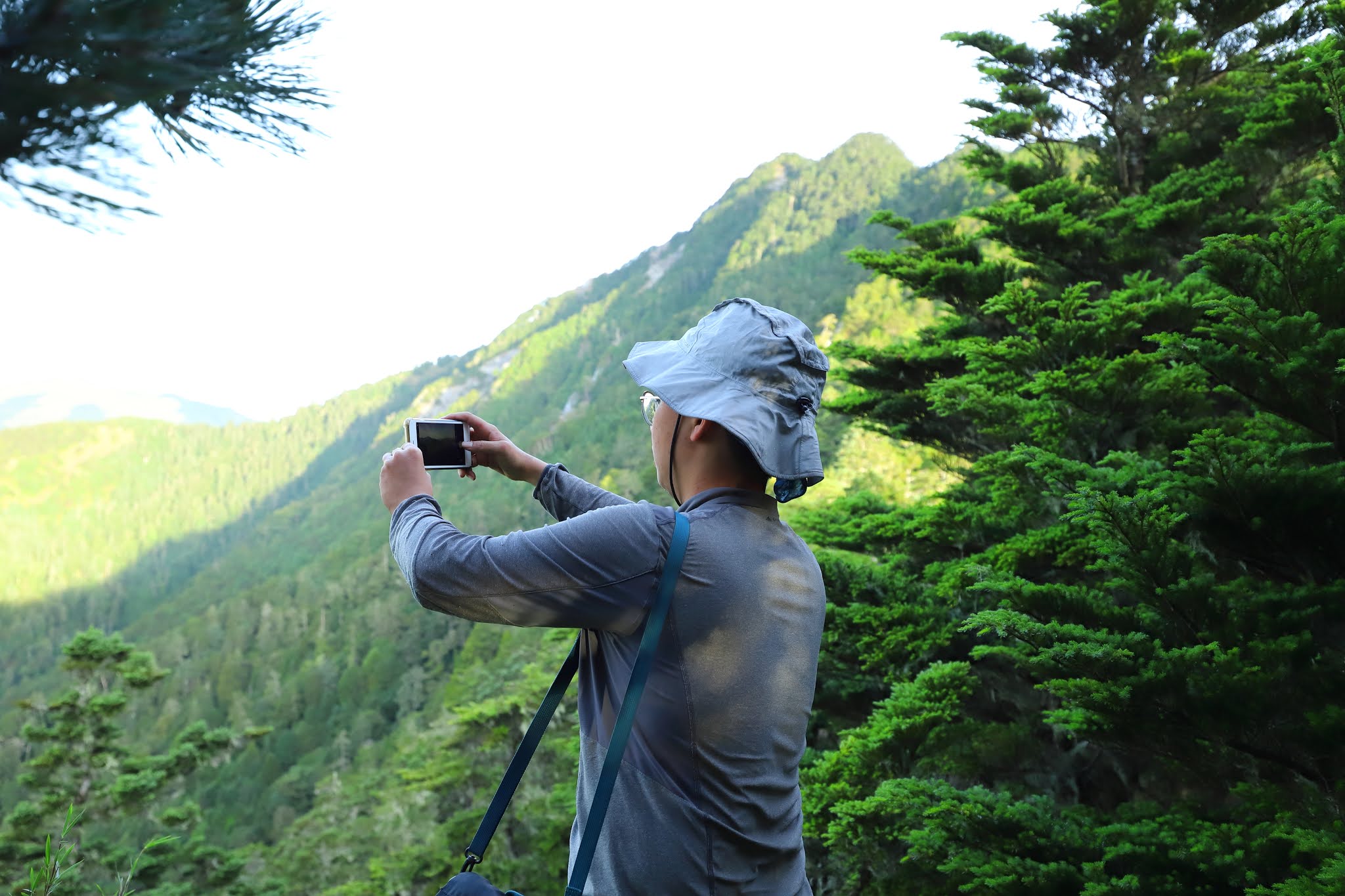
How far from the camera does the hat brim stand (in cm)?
126

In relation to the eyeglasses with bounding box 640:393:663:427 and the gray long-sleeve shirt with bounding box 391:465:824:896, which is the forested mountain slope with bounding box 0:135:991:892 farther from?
the gray long-sleeve shirt with bounding box 391:465:824:896

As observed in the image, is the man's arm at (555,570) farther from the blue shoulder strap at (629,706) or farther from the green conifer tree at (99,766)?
the green conifer tree at (99,766)

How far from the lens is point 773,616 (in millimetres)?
1242

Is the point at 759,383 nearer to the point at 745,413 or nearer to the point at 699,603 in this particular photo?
the point at 745,413

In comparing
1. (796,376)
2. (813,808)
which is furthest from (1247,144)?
(796,376)

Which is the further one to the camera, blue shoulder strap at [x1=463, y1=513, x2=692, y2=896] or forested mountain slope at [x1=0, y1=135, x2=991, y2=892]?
forested mountain slope at [x1=0, y1=135, x2=991, y2=892]

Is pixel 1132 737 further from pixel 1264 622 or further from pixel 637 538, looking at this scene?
pixel 637 538

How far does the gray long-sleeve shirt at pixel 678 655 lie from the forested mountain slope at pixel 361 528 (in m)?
7.88

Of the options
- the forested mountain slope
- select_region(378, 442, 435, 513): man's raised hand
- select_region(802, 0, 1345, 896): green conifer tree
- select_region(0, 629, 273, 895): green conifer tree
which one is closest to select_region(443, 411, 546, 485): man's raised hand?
select_region(378, 442, 435, 513): man's raised hand

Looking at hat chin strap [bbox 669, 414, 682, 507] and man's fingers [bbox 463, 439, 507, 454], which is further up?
man's fingers [bbox 463, 439, 507, 454]

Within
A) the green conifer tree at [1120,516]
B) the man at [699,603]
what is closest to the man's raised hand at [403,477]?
the man at [699,603]

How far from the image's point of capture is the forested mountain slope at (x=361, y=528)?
1057 inches

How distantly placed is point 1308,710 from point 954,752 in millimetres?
2878

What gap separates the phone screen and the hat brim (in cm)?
50
